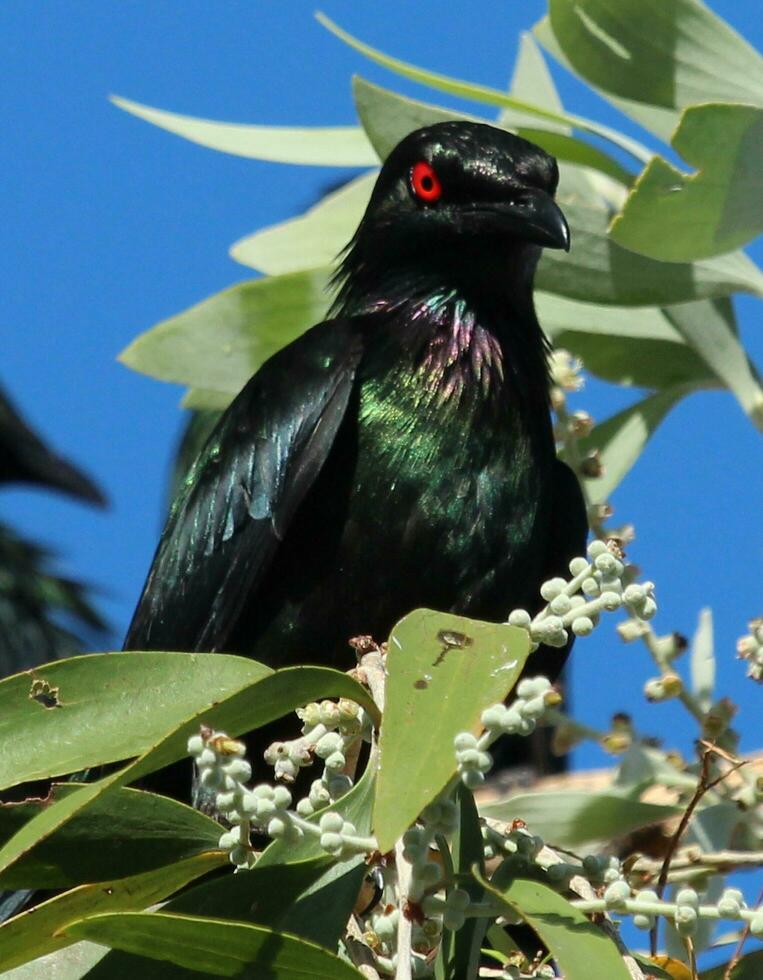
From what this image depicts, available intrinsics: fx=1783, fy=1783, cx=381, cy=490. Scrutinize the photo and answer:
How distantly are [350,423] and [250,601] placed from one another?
1.33ft

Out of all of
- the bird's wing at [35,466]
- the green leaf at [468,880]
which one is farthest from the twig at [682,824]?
the bird's wing at [35,466]

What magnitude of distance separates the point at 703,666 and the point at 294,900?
5.62ft

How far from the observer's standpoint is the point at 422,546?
3363mm

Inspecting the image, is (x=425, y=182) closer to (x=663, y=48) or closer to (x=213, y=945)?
(x=663, y=48)

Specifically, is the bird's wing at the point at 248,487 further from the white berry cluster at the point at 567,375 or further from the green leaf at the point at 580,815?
the green leaf at the point at 580,815

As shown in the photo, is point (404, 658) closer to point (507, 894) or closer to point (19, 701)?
point (507, 894)

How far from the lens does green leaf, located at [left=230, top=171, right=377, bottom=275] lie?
14.3ft

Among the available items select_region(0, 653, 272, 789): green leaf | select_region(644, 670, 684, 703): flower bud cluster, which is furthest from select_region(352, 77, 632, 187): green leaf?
select_region(0, 653, 272, 789): green leaf

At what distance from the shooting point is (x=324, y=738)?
76.0 inches

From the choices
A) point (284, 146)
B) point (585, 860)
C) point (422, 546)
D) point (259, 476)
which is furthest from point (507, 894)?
point (284, 146)

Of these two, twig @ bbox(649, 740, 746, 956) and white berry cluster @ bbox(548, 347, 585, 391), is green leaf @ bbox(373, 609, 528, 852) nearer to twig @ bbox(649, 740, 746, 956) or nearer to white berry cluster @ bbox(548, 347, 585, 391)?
twig @ bbox(649, 740, 746, 956)

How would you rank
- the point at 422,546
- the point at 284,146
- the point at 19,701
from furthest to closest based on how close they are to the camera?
1. the point at 284,146
2. the point at 422,546
3. the point at 19,701

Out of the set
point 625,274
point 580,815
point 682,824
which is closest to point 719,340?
point 625,274

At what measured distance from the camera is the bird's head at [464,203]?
11.7 ft
